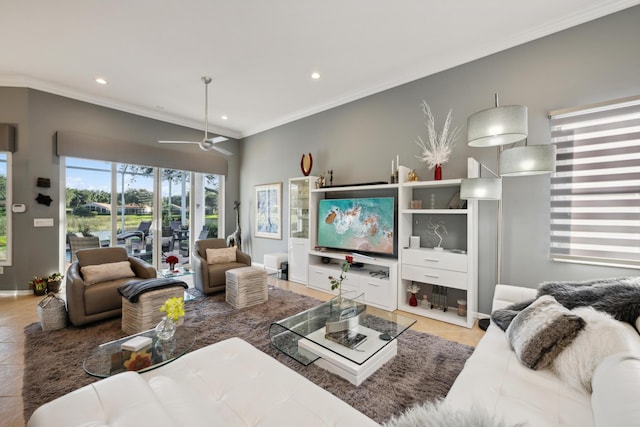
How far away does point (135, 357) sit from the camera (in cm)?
175

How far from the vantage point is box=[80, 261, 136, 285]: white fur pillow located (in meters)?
3.11

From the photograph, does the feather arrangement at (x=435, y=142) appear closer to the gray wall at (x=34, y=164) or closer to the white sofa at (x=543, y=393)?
the white sofa at (x=543, y=393)

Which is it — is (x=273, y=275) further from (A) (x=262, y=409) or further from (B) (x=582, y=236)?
(B) (x=582, y=236)

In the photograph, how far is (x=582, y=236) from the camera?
258 centimetres

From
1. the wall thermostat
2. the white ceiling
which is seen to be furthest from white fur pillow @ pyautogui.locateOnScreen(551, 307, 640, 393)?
the wall thermostat

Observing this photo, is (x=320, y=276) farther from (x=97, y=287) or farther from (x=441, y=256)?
(x=97, y=287)

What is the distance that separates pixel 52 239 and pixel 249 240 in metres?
3.32

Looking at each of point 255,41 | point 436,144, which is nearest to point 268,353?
point 436,144

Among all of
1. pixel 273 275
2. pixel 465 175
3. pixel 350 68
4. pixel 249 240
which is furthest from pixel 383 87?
pixel 249 240

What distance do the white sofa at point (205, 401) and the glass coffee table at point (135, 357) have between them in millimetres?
260

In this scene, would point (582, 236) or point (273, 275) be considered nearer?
point (582, 236)

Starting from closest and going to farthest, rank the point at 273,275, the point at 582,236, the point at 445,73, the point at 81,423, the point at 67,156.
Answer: the point at 81,423
the point at 582,236
the point at 445,73
the point at 67,156
the point at 273,275

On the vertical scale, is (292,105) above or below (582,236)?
above

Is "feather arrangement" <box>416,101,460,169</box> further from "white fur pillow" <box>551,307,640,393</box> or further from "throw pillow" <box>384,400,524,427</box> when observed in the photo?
"throw pillow" <box>384,400,524,427</box>
